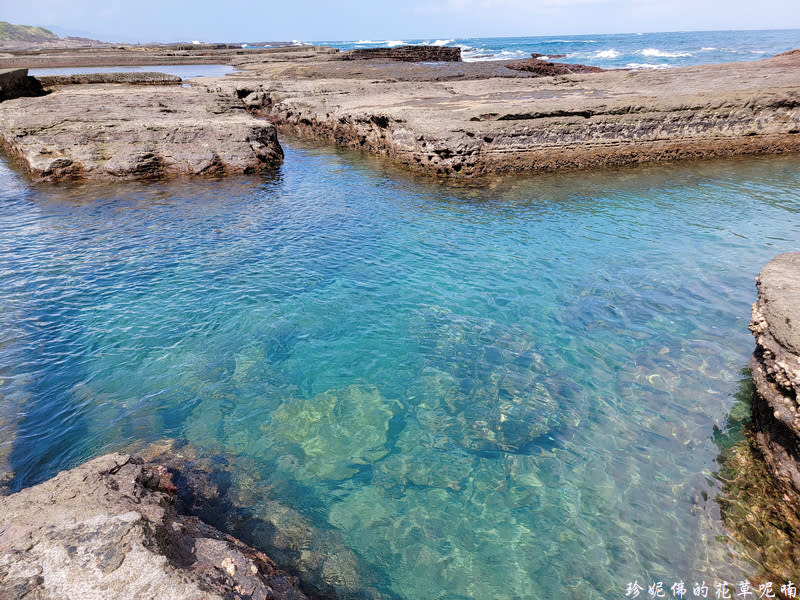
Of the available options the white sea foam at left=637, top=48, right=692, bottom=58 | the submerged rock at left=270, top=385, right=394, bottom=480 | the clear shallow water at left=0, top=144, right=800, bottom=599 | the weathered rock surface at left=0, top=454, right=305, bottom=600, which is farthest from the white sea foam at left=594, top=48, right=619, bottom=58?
the weathered rock surface at left=0, top=454, right=305, bottom=600

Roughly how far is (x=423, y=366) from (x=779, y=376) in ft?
12.3

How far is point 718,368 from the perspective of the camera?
5945mm

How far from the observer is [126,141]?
13.9 m

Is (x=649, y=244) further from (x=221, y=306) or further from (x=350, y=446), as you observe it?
(x=221, y=306)

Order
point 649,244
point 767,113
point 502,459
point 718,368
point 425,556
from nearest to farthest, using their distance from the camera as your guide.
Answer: point 425,556 < point 502,459 < point 718,368 < point 649,244 < point 767,113

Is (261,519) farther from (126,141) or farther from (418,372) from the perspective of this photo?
(126,141)

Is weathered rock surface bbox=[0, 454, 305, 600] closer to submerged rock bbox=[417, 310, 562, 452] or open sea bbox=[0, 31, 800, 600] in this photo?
open sea bbox=[0, 31, 800, 600]

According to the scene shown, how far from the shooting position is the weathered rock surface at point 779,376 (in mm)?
3824

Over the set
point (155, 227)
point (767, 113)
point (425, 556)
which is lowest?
point (425, 556)

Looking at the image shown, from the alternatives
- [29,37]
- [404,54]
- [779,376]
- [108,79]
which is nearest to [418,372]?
[779,376]

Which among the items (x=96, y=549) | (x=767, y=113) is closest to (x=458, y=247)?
(x=96, y=549)

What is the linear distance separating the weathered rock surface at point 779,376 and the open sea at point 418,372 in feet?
1.83

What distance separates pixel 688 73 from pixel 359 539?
23069mm

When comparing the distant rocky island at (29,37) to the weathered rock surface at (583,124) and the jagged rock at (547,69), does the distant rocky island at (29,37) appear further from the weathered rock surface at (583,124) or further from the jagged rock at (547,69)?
the weathered rock surface at (583,124)
